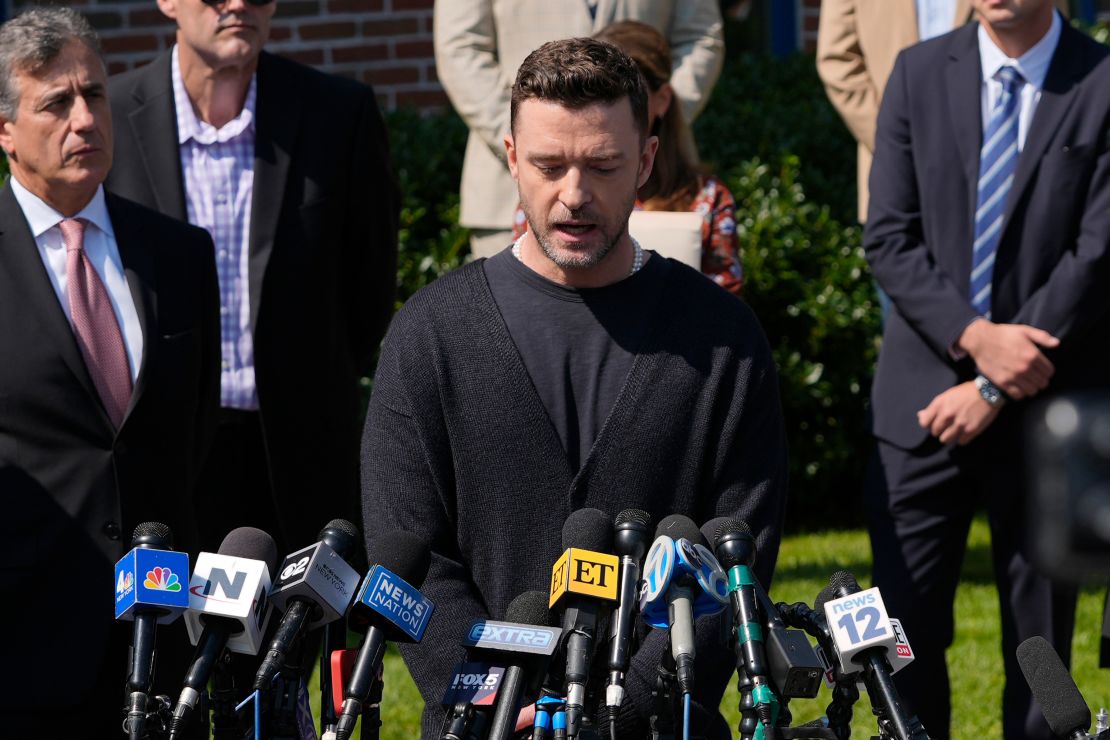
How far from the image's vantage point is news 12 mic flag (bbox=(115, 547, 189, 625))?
2.53m

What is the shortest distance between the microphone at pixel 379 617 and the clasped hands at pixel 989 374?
2.65m

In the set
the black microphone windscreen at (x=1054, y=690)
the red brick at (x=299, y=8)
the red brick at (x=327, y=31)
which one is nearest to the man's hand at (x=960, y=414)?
the black microphone windscreen at (x=1054, y=690)

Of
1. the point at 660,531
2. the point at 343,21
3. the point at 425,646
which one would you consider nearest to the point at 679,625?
the point at 660,531


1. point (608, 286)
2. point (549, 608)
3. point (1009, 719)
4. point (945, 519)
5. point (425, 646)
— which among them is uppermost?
point (608, 286)

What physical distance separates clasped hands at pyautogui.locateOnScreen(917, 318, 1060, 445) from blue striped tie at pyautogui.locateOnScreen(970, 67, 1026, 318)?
0.47 ft

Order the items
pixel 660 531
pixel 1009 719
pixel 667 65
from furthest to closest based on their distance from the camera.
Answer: pixel 667 65 < pixel 1009 719 < pixel 660 531

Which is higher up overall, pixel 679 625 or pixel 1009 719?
pixel 679 625

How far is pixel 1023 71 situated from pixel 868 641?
3.02m

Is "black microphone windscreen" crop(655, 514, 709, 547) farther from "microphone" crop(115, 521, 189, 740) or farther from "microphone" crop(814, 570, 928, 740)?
"microphone" crop(115, 521, 189, 740)

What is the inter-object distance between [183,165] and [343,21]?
4614mm

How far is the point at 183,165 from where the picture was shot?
521cm

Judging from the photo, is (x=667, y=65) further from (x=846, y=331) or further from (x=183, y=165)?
(x=846, y=331)

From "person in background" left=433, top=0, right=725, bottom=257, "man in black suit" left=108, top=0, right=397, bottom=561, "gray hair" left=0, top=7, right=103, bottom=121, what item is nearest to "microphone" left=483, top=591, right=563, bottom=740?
"gray hair" left=0, top=7, right=103, bottom=121

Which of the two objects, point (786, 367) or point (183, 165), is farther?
point (786, 367)
